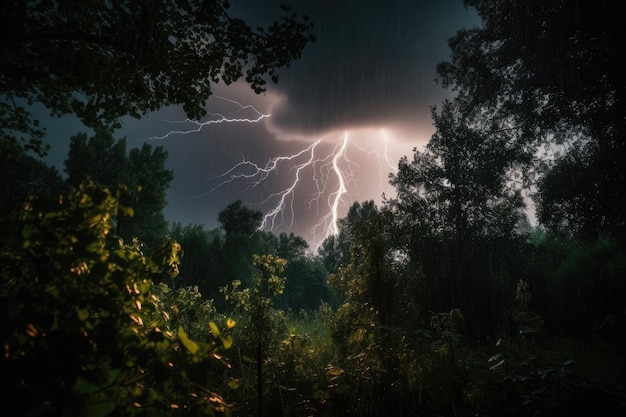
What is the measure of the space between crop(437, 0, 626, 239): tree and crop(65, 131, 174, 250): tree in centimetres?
2322

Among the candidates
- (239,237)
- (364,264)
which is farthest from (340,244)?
(364,264)

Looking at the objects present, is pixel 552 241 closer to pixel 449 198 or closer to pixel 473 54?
pixel 449 198

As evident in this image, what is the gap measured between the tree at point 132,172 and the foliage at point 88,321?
24152mm

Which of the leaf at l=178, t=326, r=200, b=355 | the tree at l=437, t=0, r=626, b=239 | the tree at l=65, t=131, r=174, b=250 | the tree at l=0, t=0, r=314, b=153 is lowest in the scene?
the leaf at l=178, t=326, r=200, b=355

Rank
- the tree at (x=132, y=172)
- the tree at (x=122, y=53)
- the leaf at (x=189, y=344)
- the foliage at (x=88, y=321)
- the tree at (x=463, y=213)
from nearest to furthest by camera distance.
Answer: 1. the foliage at (x=88, y=321)
2. the leaf at (x=189, y=344)
3. the tree at (x=122, y=53)
4. the tree at (x=463, y=213)
5. the tree at (x=132, y=172)

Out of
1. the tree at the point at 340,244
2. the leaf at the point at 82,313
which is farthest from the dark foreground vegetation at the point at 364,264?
the tree at the point at 340,244

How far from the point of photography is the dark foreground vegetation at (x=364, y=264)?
111 cm

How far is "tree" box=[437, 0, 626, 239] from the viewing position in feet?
29.9

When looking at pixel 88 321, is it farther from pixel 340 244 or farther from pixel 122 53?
pixel 340 244

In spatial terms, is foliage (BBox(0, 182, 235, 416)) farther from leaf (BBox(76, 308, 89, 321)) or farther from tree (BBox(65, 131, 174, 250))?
tree (BBox(65, 131, 174, 250))

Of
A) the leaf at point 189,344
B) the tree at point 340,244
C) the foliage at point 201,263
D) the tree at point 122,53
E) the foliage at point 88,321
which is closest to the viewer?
the foliage at point 88,321

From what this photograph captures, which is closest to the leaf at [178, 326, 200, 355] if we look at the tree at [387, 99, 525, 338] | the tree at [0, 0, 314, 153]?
the tree at [0, 0, 314, 153]

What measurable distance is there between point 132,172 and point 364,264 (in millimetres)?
25016

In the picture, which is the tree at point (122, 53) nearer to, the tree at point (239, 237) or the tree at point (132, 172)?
the tree at point (132, 172)
